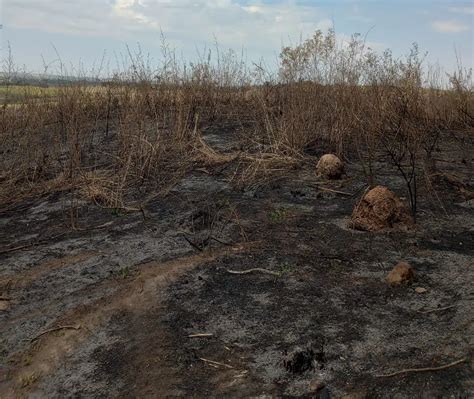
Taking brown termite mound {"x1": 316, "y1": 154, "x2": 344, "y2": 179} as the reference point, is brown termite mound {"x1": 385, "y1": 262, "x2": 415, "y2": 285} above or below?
below

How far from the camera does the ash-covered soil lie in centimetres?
237

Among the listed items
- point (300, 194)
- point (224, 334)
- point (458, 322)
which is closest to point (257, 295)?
point (224, 334)

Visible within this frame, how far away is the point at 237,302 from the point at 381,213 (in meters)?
1.56

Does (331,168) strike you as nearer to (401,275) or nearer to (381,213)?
(381,213)

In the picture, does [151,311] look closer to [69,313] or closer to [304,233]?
[69,313]

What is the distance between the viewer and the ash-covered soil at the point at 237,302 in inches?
93.3

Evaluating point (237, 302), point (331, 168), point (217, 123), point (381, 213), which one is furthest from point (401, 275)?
point (217, 123)

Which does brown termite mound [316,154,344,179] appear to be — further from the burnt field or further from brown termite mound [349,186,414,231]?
brown termite mound [349,186,414,231]

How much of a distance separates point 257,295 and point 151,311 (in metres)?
0.67

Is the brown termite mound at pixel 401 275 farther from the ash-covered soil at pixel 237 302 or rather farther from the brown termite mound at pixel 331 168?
the brown termite mound at pixel 331 168

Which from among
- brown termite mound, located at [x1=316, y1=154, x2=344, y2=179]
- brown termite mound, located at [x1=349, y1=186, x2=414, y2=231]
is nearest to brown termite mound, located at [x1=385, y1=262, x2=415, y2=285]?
brown termite mound, located at [x1=349, y1=186, x2=414, y2=231]

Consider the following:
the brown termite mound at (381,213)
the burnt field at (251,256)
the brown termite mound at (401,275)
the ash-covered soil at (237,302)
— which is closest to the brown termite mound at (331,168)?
the burnt field at (251,256)

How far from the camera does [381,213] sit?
3980mm

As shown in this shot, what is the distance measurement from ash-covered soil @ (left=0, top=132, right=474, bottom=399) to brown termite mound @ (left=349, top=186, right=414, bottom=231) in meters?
0.09
